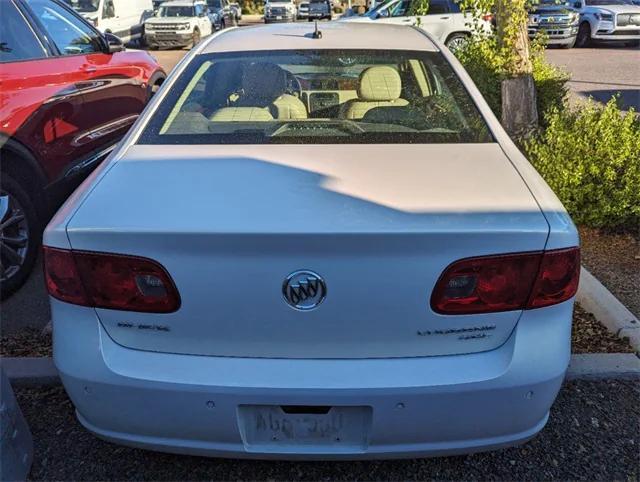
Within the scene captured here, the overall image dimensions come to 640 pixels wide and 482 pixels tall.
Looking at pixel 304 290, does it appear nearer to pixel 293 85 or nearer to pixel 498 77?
pixel 293 85

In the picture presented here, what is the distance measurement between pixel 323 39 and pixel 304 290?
1971 millimetres

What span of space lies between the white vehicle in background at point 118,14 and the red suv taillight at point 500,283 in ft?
55.0

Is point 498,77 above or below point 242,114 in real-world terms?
below

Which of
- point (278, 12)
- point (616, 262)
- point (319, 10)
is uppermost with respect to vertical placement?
point (278, 12)

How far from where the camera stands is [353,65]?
10.9 ft

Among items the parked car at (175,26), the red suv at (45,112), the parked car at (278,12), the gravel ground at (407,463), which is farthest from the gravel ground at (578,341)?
the parked car at (278,12)

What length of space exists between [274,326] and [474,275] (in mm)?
651

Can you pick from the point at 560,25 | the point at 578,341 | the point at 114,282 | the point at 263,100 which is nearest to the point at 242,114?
the point at 263,100

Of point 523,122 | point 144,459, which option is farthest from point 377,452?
point 523,122

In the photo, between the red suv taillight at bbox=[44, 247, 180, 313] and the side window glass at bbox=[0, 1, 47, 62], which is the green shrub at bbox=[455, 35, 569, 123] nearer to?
the side window glass at bbox=[0, 1, 47, 62]

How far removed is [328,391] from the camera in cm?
193

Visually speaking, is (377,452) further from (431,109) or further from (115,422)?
(431,109)

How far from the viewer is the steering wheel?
10.9 feet

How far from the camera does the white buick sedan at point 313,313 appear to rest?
191cm
